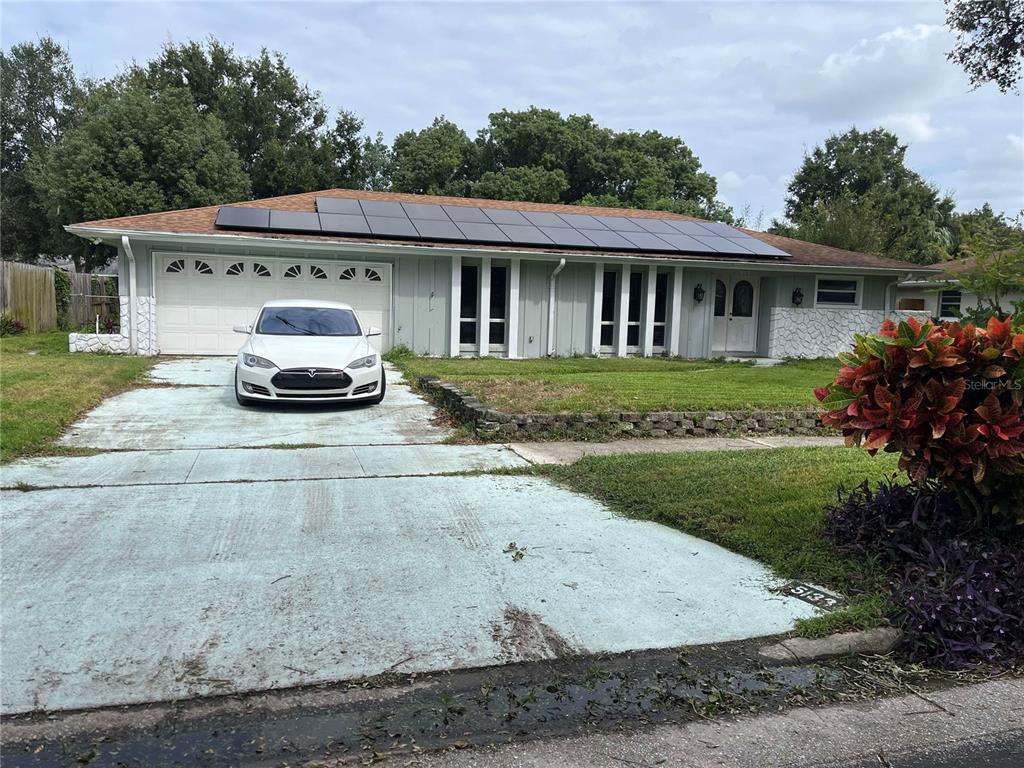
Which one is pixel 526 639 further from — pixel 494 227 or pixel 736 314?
pixel 736 314

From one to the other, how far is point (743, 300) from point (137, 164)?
20.9 metres

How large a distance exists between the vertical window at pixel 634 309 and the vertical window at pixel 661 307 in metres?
0.43

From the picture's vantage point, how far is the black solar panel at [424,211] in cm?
1759

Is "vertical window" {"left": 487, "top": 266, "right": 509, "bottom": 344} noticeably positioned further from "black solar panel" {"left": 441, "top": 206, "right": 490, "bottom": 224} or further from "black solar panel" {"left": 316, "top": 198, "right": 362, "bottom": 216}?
"black solar panel" {"left": 316, "top": 198, "right": 362, "bottom": 216}

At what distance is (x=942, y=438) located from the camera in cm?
362

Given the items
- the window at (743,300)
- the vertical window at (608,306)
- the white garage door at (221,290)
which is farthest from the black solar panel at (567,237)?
the white garage door at (221,290)

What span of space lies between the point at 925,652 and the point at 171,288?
49.8 feet

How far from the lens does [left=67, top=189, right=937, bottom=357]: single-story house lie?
48.8ft

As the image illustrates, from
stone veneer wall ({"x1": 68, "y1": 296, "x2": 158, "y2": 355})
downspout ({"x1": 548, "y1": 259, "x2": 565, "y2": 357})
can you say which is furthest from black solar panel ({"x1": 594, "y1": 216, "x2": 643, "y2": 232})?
stone veneer wall ({"x1": 68, "y1": 296, "x2": 158, "y2": 355})

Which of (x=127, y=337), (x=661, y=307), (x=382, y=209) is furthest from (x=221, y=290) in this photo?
(x=661, y=307)

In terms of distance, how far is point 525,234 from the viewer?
17031mm

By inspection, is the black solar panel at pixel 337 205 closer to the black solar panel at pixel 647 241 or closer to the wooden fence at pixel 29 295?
the black solar panel at pixel 647 241

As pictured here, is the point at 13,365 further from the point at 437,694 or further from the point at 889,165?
the point at 889,165

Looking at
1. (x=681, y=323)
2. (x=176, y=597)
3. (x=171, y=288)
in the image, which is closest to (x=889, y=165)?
(x=681, y=323)
